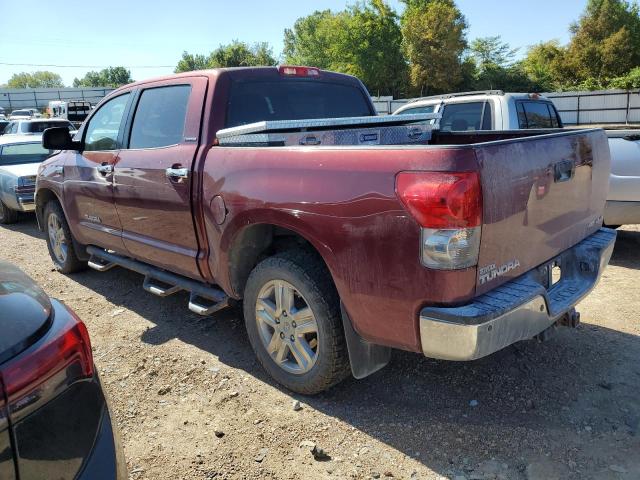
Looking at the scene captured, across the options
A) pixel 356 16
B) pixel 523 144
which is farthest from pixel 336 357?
pixel 356 16

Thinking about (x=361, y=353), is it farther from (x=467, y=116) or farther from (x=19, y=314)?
(x=467, y=116)

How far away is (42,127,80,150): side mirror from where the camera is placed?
16.5 feet

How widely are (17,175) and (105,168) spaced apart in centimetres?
557

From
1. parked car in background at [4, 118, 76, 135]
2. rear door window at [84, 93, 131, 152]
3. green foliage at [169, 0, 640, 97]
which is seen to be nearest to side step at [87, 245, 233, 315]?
rear door window at [84, 93, 131, 152]

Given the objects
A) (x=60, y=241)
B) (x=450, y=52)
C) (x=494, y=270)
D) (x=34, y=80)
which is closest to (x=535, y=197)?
(x=494, y=270)

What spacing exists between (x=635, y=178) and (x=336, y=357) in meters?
4.33

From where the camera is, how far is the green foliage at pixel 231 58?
258ft

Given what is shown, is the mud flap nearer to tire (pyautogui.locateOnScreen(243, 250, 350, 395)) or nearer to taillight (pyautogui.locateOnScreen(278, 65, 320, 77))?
tire (pyautogui.locateOnScreen(243, 250, 350, 395))

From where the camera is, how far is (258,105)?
4.02m

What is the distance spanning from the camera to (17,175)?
918cm

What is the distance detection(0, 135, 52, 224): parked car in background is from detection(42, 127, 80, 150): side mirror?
427cm

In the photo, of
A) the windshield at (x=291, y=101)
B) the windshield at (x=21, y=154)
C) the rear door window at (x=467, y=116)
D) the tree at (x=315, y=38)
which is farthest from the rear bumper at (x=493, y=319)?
the tree at (x=315, y=38)

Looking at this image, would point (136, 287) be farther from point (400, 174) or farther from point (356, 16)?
point (356, 16)

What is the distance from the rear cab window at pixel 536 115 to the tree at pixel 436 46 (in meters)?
42.8
